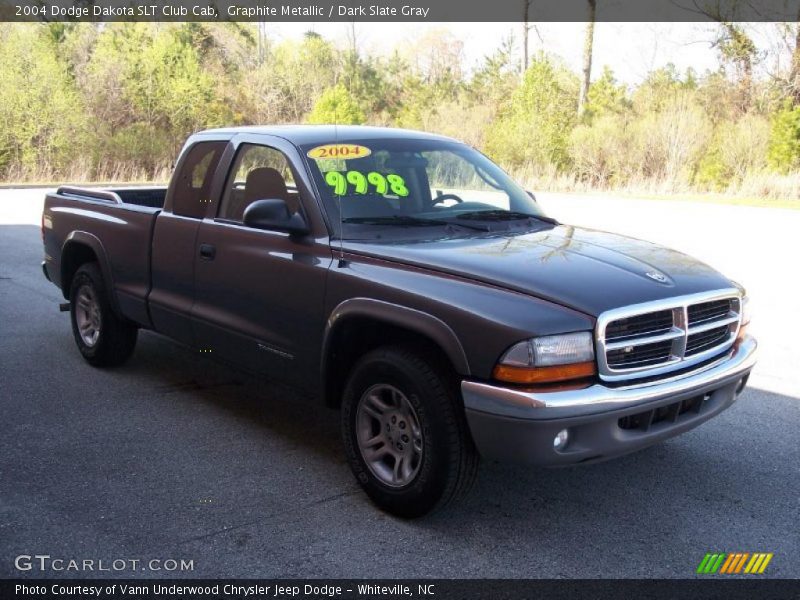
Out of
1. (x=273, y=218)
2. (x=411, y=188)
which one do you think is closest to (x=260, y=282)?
(x=273, y=218)

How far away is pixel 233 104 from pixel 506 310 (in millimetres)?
37781

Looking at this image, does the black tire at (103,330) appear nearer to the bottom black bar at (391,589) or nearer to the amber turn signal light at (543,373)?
the bottom black bar at (391,589)

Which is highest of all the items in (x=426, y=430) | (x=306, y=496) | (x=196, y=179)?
(x=196, y=179)

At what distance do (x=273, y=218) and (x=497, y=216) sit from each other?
1355 mm

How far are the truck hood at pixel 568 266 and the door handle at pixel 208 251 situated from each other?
3.83ft

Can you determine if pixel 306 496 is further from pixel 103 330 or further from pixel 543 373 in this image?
pixel 103 330

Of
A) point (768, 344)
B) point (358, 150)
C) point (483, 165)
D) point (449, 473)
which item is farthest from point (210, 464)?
point (768, 344)

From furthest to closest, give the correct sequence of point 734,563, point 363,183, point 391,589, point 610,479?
point 363,183 → point 610,479 → point 734,563 → point 391,589

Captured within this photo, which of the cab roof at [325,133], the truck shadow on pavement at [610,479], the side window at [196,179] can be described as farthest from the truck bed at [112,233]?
the cab roof at [325,133]

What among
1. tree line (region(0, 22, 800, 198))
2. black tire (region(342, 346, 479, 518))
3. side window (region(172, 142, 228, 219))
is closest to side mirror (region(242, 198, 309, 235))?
black tire (region(342, 346, 479, 518))

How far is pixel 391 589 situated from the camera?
Answer: 329 centimetres

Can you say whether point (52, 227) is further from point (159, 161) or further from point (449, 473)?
point (159, 161)

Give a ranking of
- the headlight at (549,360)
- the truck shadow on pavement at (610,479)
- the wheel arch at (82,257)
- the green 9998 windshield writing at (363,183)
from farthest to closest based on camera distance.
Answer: the wheel arch at (82,257) → the green 9998 windshield writing at (363,183) → the truck shadow on pavement at (610,479) → the headlight at (549,360)

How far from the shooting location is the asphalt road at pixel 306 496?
351cm
